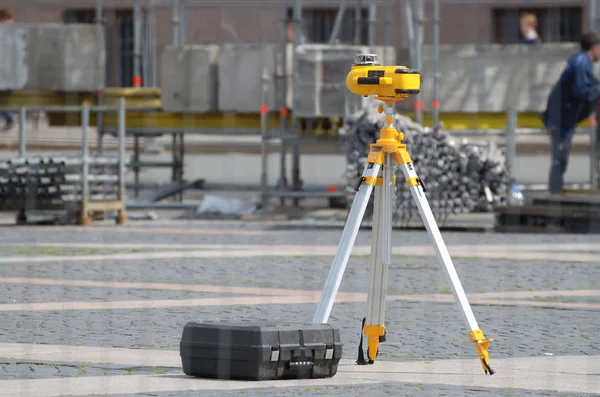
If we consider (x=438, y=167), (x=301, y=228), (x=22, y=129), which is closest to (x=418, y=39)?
(x=438, y=167)

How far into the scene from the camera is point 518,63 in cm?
1781

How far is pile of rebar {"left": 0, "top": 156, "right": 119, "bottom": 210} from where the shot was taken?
627 inches

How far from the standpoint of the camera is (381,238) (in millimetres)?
7168

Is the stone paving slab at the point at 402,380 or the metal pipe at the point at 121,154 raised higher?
the metal pipe at the point at 121,154

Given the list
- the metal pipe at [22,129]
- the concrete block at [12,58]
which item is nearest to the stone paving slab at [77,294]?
the metal pipe at [22,129]

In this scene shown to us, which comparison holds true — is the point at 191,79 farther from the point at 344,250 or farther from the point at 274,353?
the point at 274,353

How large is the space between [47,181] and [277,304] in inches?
274

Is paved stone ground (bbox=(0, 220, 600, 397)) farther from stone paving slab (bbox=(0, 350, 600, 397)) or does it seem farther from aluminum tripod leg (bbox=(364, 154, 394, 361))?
aluminum tripod leg (bbox=(364, 154, 394, 361))

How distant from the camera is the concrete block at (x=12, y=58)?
59.9 feet

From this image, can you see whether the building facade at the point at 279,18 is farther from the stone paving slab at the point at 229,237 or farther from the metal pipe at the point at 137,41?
the stone paving slab at the point at 229,237

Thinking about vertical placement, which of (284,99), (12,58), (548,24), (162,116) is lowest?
(162,116)

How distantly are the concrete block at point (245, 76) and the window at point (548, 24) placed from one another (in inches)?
578

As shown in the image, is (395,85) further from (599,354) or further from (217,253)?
(217,253)

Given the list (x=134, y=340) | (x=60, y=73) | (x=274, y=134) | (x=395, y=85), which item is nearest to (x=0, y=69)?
(x=60, y=73)
